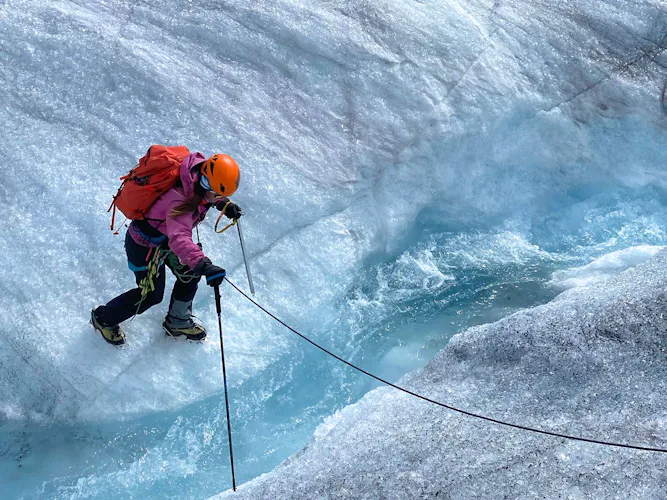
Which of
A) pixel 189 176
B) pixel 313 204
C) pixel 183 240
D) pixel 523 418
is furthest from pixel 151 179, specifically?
pixel 523 418

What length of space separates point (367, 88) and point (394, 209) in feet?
4.11

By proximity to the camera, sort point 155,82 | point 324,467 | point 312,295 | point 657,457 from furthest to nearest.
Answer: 1. point 155,82
2. point 312,295
3. point 324,467
4. point 657,457

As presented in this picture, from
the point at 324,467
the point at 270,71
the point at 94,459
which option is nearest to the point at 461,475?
the point at 324,467

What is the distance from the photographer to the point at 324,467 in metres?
3.32

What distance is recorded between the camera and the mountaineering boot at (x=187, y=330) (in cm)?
446

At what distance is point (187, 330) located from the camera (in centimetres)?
449

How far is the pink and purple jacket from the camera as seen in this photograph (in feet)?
11.4

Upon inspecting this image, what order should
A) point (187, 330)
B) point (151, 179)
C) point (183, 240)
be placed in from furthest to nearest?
point (187, 330) → point (151, 179) → point (183, 240)

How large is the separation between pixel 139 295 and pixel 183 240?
866 mm

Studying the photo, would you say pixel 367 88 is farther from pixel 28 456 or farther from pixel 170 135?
pixel 28 456

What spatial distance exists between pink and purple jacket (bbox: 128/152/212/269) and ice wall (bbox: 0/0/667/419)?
1170mm

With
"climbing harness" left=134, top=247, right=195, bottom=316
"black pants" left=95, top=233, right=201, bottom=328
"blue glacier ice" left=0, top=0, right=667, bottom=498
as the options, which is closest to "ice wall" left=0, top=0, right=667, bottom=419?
"blue glacier ice" left=0, top=0, right=667, bottom=498

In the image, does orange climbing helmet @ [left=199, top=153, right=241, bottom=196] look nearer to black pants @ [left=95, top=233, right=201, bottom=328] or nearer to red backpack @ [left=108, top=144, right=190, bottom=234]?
red backpack @ [left=108, top=144, right=190, bottom=234]

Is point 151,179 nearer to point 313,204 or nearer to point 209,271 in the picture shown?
point 209,271
